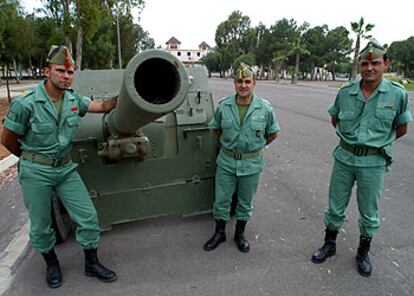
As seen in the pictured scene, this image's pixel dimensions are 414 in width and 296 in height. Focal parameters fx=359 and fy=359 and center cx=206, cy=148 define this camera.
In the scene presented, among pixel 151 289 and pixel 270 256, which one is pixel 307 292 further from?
pixel 151 289

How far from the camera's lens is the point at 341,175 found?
2846 millimetres

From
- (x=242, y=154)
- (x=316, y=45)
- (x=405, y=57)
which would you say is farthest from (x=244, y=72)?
(x=405, y=57)

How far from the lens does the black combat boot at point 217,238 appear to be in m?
3.13

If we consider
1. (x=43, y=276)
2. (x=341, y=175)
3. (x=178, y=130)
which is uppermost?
(x=178, y=130)

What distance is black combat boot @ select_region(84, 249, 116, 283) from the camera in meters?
2.70

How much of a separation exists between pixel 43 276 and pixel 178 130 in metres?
1.58

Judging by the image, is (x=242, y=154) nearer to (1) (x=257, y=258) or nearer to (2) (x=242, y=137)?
(2) (x=242, y=137)

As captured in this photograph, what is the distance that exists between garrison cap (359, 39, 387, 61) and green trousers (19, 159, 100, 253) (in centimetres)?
226

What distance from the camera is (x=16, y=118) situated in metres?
2.34

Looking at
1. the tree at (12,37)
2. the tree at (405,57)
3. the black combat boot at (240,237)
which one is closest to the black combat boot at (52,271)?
the black combat boot at (240,237)

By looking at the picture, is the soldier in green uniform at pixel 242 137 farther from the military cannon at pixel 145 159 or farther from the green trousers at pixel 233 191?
the military cannon at pixel 145 159

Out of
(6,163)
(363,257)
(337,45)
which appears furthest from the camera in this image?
(337,45)

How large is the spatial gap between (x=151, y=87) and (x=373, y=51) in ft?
5.29

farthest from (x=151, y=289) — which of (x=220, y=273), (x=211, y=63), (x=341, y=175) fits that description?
(x=211, y=63)
